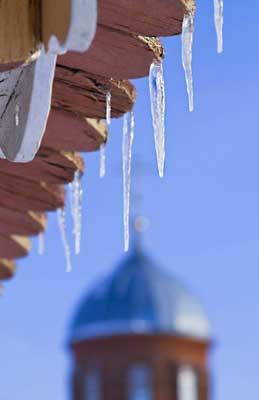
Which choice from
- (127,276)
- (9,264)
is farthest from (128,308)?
(9,264)

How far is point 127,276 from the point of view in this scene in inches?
1235

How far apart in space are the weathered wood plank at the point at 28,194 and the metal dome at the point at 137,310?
28.0 m

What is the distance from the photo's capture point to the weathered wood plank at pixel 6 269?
8.95 feet

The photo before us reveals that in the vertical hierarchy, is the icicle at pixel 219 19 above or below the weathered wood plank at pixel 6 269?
below

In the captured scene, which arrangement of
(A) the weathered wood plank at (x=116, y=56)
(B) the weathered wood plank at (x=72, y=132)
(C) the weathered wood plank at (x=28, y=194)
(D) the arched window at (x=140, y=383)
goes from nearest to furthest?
1. (A) the weathered wood plank at (x=116, y=56)
2. (B) the weathered wood plank at (x=72, y=132)
3. (C) the weathered wood plank at (x=28, y=194)
4. (D) the arched window at (x=140, y=383)

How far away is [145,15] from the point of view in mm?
1535

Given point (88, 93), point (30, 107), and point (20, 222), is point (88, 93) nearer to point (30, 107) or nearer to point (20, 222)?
point (30, 107)

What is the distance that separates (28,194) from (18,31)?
0.70m

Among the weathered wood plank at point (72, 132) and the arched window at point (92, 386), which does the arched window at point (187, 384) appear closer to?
the arched window at point (92, 386)

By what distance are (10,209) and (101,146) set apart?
0.28 m

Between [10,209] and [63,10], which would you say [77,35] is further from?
[10,209]

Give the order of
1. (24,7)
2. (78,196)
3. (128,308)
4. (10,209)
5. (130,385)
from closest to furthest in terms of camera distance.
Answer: (24,7)
(10,209)
(78,196)
(128,308)
(130,385)

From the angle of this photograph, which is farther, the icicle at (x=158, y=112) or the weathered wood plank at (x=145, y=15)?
the icicle at (x=158, y=112)

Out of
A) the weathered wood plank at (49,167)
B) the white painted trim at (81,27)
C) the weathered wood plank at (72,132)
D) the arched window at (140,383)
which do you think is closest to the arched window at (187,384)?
the arched window at (140,383)
